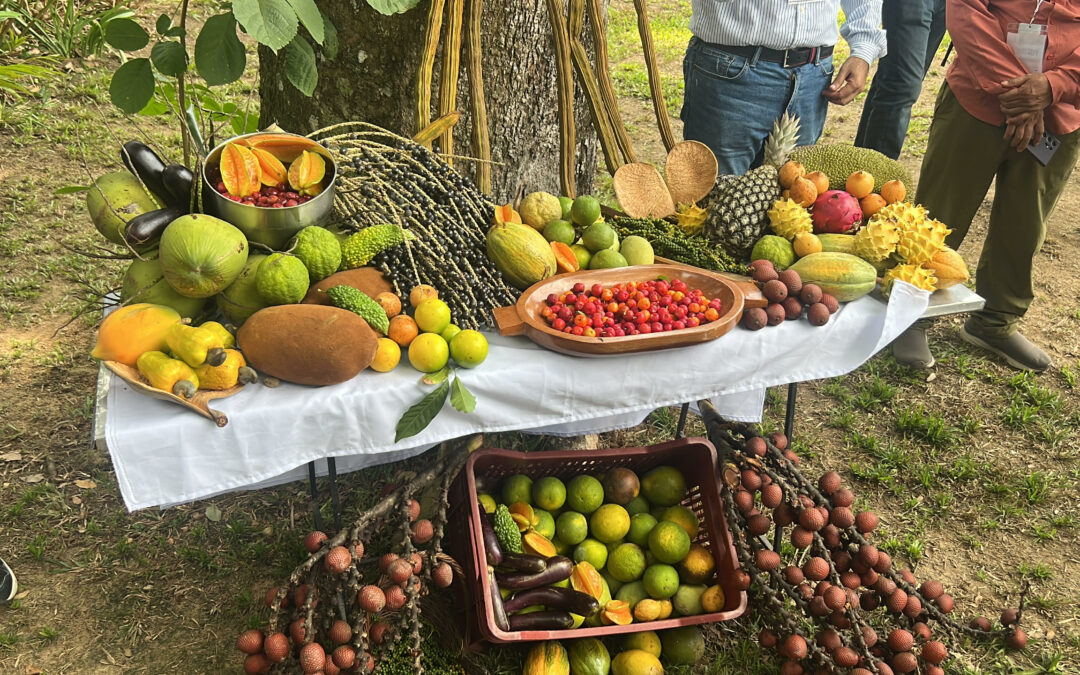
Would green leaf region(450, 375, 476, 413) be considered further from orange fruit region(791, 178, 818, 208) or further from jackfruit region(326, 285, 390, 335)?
orange fruit region(791, 178, 818, 208)

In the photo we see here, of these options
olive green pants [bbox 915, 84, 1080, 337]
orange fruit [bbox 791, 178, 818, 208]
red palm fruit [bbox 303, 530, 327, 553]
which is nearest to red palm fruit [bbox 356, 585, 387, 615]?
red palm fruit [bbox 303, 530, 327, 553]

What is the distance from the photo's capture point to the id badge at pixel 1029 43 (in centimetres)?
295

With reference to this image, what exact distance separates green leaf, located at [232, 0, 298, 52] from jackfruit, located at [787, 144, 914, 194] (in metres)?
1.58

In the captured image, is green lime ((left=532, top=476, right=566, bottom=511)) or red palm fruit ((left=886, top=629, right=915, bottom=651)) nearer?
red palm fruit ((left=886, top=629, right=915, bottom=651))

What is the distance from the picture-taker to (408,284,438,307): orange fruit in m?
1.86

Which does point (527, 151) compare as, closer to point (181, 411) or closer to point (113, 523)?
point (181, 411)

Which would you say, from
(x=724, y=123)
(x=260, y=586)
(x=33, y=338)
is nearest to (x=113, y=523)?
(x=260, y=586)

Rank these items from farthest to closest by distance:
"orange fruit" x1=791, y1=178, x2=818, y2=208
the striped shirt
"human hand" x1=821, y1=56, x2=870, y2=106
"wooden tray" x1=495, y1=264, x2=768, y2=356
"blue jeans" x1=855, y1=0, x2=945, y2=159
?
"blue jeans" x1=855, y1=0, x2=945, y2=159, "human hand" x1=821, y1=56, x2=870, y2=106, the striped shirt, "orange fruit" x1=791, y1=178, x2=818, y2=208, "wooden tray" x1=495, y1=264, x2=768, y2=356

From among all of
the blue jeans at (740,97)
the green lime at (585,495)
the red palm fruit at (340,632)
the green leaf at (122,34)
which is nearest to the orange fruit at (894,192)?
the blue jeans at (740,97)

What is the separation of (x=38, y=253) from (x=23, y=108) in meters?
1.78

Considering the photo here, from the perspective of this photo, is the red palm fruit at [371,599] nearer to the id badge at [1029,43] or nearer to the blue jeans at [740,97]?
the blue jeans at [740,97]

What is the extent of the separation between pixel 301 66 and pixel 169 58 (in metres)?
0.37

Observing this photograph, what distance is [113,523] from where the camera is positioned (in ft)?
8.70

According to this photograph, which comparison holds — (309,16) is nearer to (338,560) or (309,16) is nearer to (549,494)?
(338,560)
